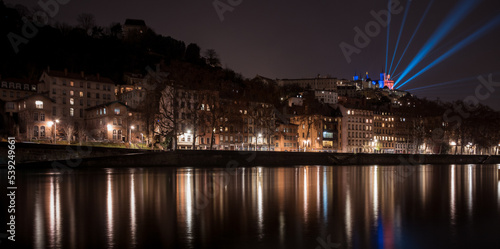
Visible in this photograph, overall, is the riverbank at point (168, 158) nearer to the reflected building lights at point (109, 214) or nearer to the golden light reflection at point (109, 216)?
the reflected building lights at point (109, 214)

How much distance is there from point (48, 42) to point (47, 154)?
75.4m

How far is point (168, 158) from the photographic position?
61.7 metres

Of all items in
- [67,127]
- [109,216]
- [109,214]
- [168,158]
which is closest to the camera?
[109,216]

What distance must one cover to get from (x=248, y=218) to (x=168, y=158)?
4405 centimetres

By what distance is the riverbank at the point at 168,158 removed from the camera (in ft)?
173

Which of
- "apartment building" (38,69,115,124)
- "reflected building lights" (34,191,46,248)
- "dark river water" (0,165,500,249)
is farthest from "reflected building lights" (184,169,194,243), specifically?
"apartment building" (38,69,115,124)

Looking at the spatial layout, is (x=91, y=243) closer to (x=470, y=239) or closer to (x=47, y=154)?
(x=470, y=239)

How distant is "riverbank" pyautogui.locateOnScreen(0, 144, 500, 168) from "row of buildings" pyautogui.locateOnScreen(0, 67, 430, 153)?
4788 millimetres

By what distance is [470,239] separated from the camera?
15906mm

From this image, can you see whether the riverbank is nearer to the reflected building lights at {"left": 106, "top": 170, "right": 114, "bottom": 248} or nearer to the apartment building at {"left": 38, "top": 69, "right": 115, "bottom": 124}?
the reflected building lights at {"left": 106, "top": 170, "right": 114, "bottom": 248}

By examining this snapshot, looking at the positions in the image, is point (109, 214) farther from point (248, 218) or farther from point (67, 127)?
point (67, 127)

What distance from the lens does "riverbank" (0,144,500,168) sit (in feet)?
173

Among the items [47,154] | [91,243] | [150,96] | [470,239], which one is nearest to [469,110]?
[150,96]

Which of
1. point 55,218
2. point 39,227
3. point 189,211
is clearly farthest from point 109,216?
point 189,211
